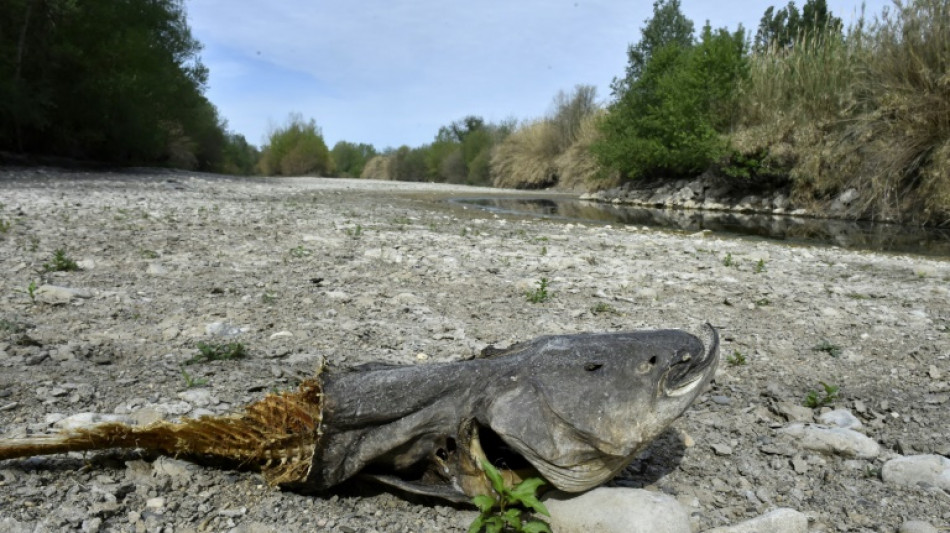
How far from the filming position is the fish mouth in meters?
1.95

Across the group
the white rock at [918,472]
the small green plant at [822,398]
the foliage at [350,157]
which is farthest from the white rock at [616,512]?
the foliage at [350,157]

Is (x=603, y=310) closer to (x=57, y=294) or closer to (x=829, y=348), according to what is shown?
(x=829, y=348)

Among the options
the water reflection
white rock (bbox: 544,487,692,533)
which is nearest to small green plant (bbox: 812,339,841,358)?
white rock (bbox: 544,487,692,533)

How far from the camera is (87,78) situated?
19.9 metres

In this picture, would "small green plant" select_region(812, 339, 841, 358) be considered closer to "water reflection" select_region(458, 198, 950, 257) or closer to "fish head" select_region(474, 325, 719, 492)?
"fish head" select_region(474, 325, 719, 492)

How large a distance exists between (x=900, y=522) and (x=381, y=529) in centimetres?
180

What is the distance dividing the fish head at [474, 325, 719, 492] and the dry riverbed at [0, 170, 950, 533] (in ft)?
1.30

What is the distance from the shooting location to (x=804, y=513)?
85.1 inches

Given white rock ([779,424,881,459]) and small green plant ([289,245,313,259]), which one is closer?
white rock ([779,424,881,459])

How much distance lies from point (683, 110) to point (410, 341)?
21.5 metres

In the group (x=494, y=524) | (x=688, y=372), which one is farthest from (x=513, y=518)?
(x=688, y=372)

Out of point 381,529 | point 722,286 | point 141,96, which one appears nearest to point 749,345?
point 722,286

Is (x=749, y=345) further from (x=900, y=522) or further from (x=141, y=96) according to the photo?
(x=141, y=96)

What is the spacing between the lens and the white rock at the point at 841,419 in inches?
115
